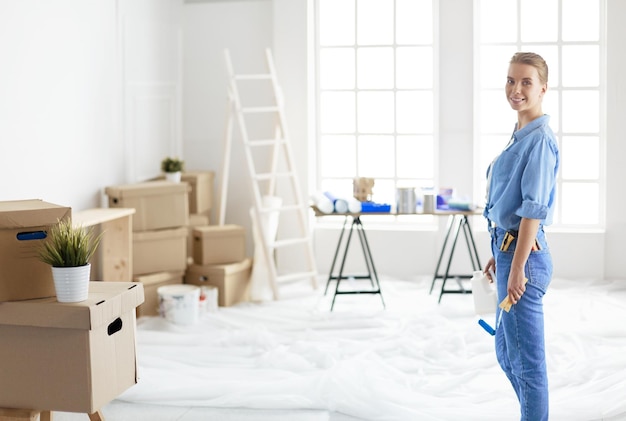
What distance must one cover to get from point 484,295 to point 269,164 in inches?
151

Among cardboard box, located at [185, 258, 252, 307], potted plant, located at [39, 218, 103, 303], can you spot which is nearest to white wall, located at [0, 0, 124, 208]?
cardboard box, located at [185, 258, 252, 307]

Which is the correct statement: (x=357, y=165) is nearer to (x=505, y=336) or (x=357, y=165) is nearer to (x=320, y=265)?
(x=320, y=265)

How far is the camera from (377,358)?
199 inches

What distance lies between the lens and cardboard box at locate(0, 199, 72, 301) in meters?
3.35

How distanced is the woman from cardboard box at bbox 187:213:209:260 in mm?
3928

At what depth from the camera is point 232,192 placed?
776cm

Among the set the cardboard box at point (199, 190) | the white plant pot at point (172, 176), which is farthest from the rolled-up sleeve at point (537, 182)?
the cardboard box at point (199, 190)

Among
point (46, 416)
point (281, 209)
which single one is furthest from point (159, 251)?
point (46, 416)

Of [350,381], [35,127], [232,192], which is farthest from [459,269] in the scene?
[35,127]

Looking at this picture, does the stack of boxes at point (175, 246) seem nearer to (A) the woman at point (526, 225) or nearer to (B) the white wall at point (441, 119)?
(B) the white wall at point (441, 119)

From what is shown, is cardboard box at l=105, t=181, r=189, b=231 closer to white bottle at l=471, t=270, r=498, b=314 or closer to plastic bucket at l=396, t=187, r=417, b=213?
plastic bucket at l=396, t=187, r=417, b=213

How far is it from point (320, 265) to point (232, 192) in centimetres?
101

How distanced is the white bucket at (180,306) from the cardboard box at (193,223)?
957 millimetres

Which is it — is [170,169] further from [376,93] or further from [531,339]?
[531,339]
